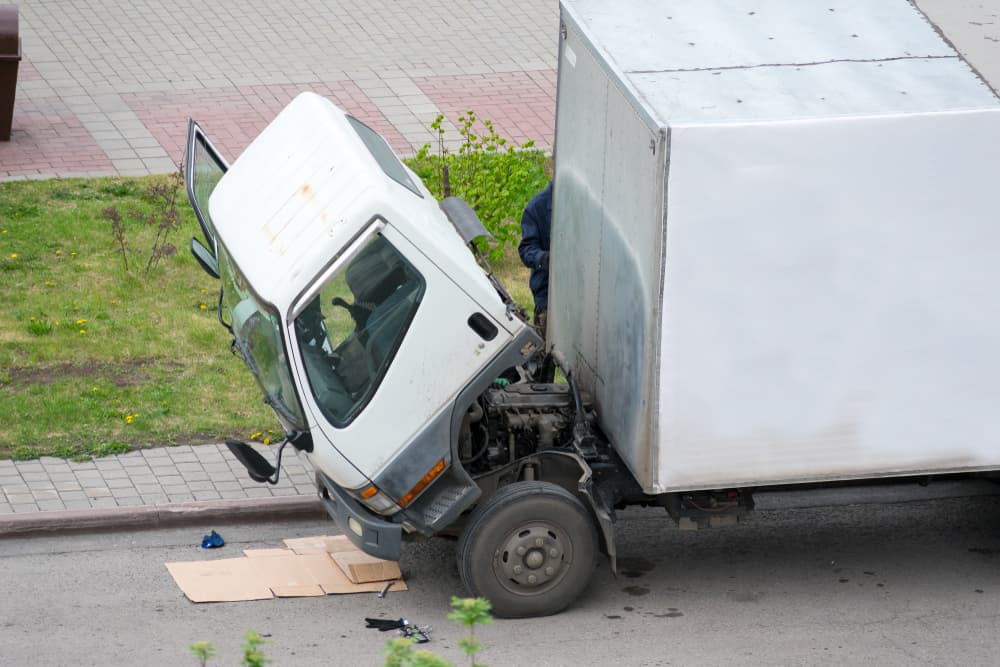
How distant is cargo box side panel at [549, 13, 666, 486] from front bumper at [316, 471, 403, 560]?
3.95 ft

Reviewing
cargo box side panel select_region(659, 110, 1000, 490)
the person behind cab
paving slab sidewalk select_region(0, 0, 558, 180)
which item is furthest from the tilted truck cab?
paving slab sidewalk select_region(0, 0, 558, 180)

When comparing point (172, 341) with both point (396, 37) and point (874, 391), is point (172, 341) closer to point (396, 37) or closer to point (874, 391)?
point (874, 391)

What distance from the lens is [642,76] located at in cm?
705

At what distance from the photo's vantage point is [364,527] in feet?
23.4

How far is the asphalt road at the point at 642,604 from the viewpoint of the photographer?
718 centimetres

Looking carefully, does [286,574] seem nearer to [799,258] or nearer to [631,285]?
[631,285]

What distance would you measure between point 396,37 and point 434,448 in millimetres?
11416

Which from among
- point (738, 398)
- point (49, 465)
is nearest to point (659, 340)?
point (738, 398)

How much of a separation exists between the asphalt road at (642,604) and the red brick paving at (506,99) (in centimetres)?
735

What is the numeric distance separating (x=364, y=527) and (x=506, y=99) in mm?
9570

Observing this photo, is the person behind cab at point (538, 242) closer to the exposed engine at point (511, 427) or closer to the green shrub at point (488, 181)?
the exposed engine at point (511, 427)

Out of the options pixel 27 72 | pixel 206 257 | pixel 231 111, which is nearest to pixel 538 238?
pixel 206 257

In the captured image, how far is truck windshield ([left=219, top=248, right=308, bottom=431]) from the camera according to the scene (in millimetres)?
6801

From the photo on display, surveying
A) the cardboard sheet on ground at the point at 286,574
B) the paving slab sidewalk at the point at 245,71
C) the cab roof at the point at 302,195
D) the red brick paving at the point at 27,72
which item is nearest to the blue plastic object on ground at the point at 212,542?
the cardboard sheet on ground at the point at 286,574
